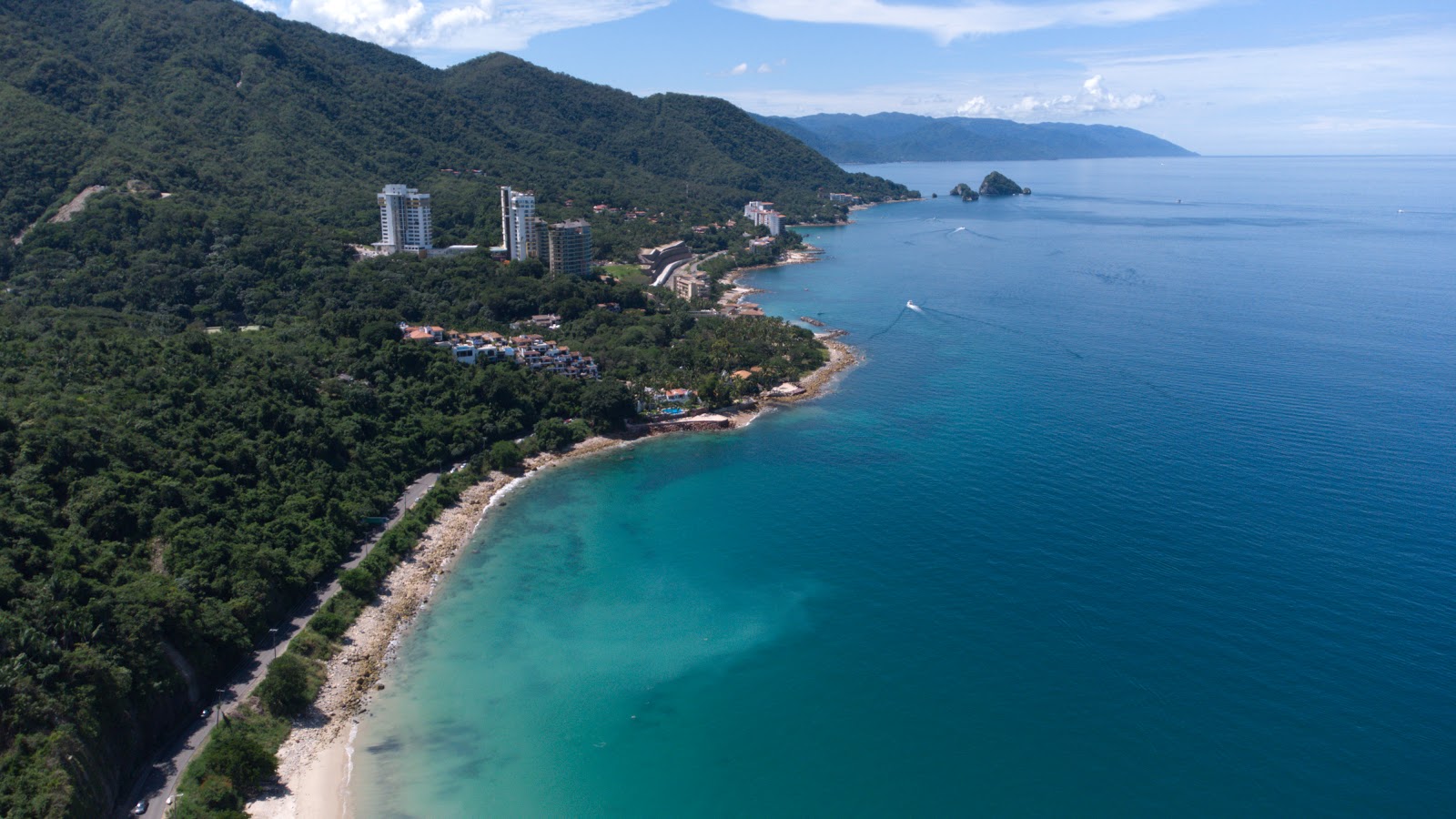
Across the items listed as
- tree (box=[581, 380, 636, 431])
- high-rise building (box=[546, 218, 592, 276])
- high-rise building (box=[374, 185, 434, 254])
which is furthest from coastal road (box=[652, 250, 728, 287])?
tree (box=[581, 380, 636, 431])

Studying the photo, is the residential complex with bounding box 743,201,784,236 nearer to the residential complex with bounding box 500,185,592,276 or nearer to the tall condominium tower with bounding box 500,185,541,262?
the residential complex with bounding box 500,185,592,276

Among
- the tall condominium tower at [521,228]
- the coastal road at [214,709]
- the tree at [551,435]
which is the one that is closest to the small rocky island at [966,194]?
the tall condominium tower at [521,228]

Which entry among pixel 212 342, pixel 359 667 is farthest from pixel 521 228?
pixel 359 667

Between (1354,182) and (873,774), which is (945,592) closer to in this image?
(873,774)

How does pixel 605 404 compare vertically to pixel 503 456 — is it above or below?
above

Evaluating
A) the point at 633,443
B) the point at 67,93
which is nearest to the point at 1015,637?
the point at 633,443

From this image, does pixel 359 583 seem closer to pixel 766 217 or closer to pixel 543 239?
pixel 543 239
